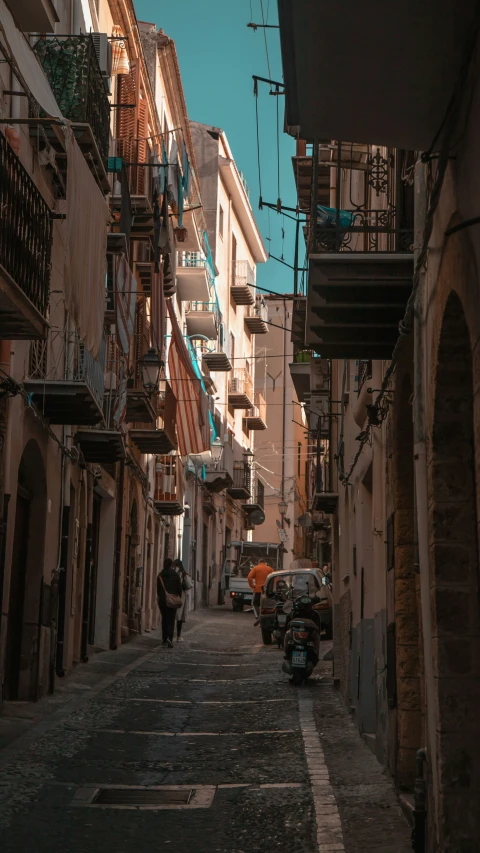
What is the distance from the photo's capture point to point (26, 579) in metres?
14.0

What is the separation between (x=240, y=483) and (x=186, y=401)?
2504 cm

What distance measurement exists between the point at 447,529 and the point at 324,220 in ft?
10.1

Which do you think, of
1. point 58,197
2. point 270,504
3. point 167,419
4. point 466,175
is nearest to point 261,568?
point 167,419

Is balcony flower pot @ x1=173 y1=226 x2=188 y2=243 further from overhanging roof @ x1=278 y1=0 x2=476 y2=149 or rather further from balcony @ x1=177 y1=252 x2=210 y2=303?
overhanging roof @ x1=278 y1=0 x2=476 y2=149

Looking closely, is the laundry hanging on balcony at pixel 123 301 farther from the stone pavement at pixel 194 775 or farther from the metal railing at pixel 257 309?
the metal railing at pixel 257 309

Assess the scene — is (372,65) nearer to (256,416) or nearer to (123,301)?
(123,301)

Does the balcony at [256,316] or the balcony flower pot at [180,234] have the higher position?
the balcony at [256,316]

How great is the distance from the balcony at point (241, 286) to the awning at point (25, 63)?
40950mm

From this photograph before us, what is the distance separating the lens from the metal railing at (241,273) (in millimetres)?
51969

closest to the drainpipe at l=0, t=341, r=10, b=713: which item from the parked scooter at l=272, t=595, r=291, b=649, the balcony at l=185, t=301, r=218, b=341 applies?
the parked scooter at l=272, t=595, r=291, b=649

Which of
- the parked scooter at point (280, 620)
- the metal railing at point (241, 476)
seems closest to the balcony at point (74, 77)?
the parked scooter at point (280, 620)

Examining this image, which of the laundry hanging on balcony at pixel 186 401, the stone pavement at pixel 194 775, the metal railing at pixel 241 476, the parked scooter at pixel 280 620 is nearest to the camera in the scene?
the stone pavement at pixel 194 775

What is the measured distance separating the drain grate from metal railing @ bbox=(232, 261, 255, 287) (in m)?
42.8

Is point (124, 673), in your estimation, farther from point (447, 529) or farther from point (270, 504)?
point (270, 504)
